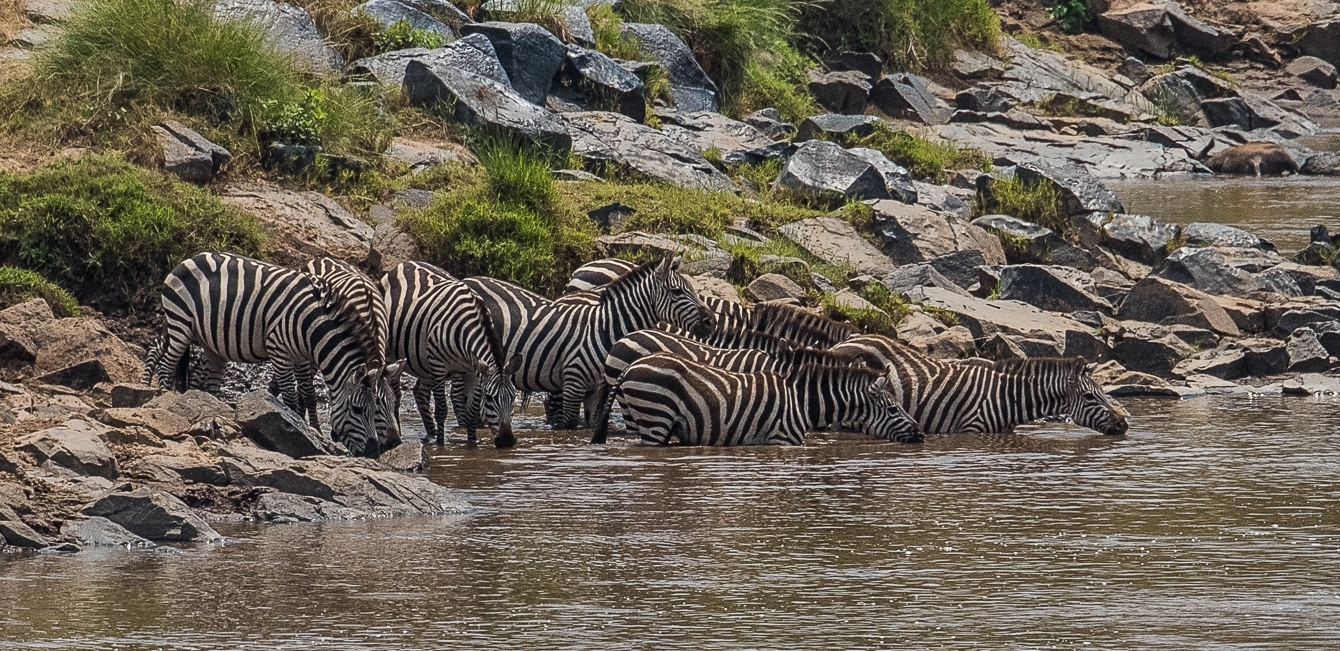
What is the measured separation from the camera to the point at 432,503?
10.1 metres

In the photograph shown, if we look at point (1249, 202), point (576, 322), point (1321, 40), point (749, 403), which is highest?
point (1321, 40)

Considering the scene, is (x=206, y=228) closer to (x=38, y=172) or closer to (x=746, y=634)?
(x=38, y=172)

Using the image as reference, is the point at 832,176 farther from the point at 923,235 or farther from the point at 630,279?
the point at 630,279

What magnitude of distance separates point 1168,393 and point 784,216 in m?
4.90

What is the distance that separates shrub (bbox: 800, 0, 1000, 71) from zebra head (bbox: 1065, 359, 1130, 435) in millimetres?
19574

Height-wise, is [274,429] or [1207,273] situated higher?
[1207,273]

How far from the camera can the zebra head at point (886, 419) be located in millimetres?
13211

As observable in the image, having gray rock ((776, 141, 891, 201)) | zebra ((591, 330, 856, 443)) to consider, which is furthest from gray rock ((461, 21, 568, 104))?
zebra ((591, 330, 856, 443))

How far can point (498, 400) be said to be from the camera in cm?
1275

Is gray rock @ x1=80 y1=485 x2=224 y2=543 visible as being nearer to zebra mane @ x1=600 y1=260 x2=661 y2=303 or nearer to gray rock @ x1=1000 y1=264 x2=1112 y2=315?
zebra mane @ x1=600 y1=260 x2=661 y2=303

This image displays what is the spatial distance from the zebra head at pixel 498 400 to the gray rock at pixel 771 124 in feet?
38.4

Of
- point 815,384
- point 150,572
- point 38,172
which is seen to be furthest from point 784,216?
point 150,572

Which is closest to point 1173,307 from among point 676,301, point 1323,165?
point 676,301

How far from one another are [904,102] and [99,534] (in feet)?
74.9
